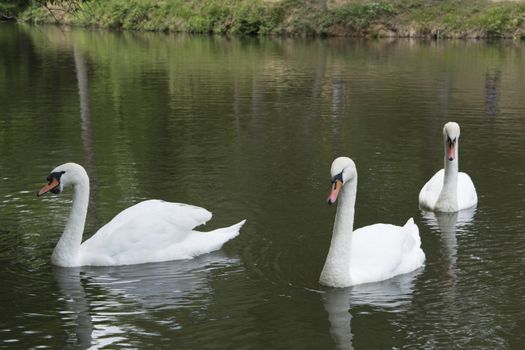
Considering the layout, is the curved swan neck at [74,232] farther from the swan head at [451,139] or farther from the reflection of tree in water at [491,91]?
the reflection of tree in water at [491,91]

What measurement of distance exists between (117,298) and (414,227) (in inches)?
135

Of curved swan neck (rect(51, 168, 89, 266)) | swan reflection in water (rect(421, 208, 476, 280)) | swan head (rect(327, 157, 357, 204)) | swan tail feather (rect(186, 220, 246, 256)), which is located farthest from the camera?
swan reflection in water (rect(421, 208, 476, 280))

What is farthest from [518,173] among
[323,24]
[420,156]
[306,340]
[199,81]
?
[323,24]

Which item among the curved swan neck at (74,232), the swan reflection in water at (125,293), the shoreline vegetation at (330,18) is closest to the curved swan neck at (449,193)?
the swan reflection in water at (125,293)

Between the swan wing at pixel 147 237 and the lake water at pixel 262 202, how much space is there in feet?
0.56

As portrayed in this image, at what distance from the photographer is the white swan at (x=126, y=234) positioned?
10.1 metres

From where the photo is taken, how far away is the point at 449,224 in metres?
12.0

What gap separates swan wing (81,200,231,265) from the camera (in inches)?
396

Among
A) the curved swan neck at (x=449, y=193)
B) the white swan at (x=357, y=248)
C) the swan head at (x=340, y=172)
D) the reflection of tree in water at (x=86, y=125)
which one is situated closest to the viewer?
the swan head at (x=340, y=172)

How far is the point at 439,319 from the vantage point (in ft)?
27.9

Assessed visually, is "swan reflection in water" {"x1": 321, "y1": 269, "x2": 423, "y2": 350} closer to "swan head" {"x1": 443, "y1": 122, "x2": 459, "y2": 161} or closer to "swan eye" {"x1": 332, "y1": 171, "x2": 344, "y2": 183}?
"swan eye" {"x1": 332, "y1": 171, "x2": 344, "y2": 183}

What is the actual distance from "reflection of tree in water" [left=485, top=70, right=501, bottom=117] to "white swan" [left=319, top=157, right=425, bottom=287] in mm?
12847

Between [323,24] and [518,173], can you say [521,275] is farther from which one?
[323,24]

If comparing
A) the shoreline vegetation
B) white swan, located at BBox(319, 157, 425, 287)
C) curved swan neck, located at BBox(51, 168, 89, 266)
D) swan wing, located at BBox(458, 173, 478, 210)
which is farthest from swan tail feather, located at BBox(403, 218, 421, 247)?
the shoreline vegetation
